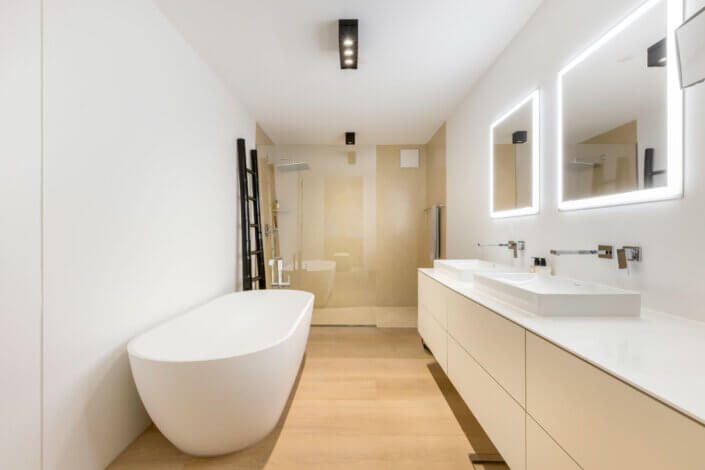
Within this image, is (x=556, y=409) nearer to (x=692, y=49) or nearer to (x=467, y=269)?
(x=692, y=49)

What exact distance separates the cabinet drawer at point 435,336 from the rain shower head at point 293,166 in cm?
222

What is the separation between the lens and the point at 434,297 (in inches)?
95.2

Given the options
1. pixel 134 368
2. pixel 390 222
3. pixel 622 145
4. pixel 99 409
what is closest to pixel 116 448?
pixel 99 409

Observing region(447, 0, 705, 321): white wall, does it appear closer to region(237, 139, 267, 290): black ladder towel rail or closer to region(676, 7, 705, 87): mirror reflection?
region(676, 7, 705, 87): mirror reflection

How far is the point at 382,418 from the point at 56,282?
1.77 meters

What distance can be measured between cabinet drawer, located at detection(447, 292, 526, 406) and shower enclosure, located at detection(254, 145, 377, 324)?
225 centimetres

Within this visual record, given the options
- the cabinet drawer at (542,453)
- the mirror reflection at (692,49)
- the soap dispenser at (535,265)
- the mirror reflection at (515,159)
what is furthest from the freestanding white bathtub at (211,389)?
the mirror reflection at (692,49)

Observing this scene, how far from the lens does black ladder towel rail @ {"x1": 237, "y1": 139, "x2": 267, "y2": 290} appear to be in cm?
317

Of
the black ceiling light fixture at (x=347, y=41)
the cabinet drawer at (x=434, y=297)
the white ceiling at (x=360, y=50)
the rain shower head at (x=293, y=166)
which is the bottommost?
the cabinet drawer at (x=434, y=297)

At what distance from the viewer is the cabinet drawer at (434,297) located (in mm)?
2154

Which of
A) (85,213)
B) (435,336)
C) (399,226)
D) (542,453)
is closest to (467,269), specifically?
(435,336)

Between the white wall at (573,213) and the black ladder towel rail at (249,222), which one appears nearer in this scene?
the white wall at (573,213)

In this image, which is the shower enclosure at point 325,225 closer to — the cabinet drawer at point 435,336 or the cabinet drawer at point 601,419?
the cabinet drawer at point 435,336

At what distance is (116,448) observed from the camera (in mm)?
1574
